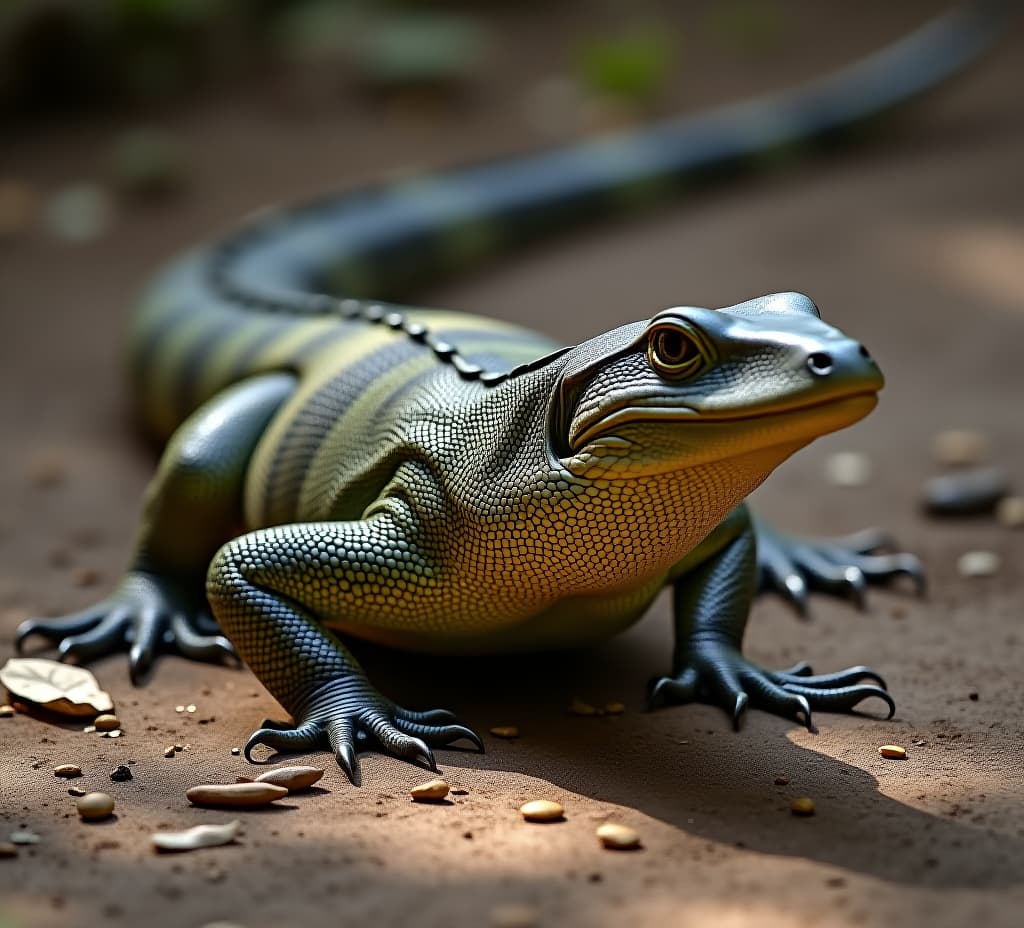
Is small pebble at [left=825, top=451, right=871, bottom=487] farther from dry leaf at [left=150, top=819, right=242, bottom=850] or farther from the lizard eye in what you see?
dry leaf at [left=150, top=819, right=242, bottom=850]

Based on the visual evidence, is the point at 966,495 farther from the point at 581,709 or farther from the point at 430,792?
the point at 430,792

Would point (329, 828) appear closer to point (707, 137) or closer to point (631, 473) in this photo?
point (631, 473)

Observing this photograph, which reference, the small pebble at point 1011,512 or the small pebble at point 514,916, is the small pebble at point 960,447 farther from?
the small pebble at point 514,916

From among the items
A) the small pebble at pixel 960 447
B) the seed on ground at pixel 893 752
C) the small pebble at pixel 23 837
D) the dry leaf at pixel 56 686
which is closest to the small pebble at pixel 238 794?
the small pebble at pixel 23 837

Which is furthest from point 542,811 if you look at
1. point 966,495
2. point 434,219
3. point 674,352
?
point 434,219

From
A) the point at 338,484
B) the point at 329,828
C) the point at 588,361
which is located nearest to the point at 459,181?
the point at 338,484

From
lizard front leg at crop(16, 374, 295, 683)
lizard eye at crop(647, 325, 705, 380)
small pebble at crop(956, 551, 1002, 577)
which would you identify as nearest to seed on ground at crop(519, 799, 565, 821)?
lizard eye at crop(647, 325, 705, 380)
